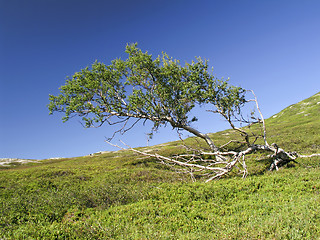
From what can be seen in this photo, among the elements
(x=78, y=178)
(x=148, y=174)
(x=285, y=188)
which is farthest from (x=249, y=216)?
(x=78, y=178)

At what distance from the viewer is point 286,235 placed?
5.43 meters

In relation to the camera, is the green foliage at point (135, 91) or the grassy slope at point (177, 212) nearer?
the grassy slope at point (177, 212)

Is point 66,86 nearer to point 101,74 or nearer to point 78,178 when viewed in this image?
point 101,74

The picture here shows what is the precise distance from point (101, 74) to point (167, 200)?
2288 centimetres

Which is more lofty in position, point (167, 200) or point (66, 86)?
point (66, 86)

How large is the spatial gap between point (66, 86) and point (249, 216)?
2721 centimetres

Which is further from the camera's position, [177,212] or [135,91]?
[135,91]

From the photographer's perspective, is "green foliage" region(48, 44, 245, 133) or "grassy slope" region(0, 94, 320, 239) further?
"green foliage" region(48, 44, 245, 133)

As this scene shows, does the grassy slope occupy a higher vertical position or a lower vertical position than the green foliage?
lower

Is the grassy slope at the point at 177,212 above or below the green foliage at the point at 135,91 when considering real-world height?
below

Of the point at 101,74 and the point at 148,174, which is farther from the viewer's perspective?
the point at 101,74

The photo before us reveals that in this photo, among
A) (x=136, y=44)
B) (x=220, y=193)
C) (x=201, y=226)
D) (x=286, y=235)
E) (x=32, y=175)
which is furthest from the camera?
(x=136, y=44)

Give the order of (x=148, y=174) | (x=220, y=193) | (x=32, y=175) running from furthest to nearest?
1. (x=32, y=175)
2. (x=148, y=174)
3. (x=220, y=193)

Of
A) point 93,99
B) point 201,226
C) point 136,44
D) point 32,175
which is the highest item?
point 136,44
